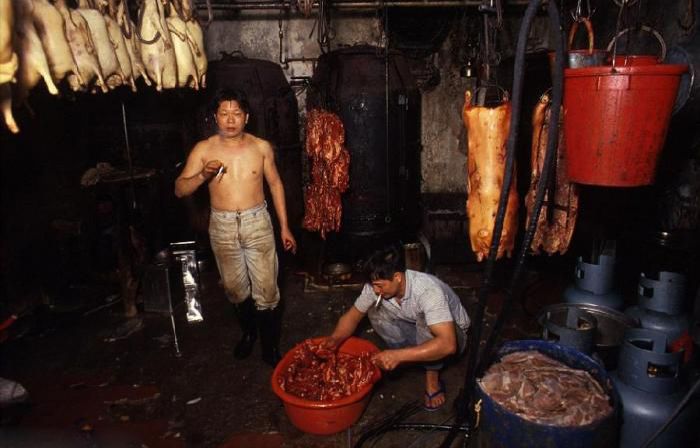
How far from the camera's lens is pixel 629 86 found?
86.7 inches

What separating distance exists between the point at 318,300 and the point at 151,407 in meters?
2.64

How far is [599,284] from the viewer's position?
15.2 ft

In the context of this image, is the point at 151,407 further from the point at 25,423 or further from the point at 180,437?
the point at 25,423

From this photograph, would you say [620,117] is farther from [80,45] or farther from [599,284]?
[80,45]

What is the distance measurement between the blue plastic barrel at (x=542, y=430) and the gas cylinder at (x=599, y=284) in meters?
1.72

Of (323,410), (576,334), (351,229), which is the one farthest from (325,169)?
(576,334)

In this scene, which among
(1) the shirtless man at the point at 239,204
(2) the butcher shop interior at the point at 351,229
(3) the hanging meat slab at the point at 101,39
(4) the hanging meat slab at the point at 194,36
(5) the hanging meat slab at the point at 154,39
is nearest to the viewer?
(2) the butcher shop interior at the point at 351,229

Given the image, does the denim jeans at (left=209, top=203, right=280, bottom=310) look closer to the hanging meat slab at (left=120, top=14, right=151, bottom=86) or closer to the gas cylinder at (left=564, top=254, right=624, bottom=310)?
the hanging meat slab at (left=120, top=14, right=151, bottom=86)

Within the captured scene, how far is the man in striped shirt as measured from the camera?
11.7 ft

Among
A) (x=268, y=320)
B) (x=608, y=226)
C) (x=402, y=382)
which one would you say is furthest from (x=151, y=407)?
(x=608, y=226)

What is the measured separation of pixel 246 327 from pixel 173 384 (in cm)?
95

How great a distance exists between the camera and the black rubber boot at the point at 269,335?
4773 millimetres

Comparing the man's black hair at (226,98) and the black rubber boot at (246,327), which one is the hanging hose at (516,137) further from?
the black rubber boot at (246,327)

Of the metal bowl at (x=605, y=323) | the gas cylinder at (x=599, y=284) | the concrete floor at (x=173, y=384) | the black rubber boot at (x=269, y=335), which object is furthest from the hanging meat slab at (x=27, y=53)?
the gas cylinder at (x=599, y=284)
